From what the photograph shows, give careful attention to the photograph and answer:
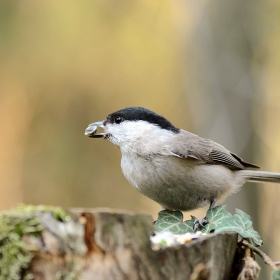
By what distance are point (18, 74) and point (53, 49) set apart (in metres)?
0.61

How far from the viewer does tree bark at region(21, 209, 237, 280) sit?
105cm

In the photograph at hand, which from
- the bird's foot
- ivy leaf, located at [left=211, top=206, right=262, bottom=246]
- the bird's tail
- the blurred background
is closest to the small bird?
the bird's tail

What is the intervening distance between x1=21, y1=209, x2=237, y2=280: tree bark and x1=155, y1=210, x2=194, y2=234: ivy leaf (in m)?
0.51

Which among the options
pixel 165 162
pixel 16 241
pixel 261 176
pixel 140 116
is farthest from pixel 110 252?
pixel 261 176

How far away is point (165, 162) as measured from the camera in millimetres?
2207

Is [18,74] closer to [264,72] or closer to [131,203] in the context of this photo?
[131,203]

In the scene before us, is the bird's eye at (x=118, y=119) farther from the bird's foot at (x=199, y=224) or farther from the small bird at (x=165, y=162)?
the bird's foot at (x=199, y=224)

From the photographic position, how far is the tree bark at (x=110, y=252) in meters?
1.05

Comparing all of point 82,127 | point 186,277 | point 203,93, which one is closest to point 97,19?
point 82,127

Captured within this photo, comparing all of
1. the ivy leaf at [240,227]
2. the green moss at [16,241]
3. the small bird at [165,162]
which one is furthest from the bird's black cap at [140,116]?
the green moss at [16,241]

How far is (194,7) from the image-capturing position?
13.9 feet

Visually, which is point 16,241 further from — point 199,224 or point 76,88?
point 76,88

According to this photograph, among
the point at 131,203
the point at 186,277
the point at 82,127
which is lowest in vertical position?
the point at 131,203

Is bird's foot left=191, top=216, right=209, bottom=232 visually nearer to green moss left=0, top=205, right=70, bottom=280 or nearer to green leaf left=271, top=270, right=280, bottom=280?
green leaf left=271, top=270, right=280, bottom=280
